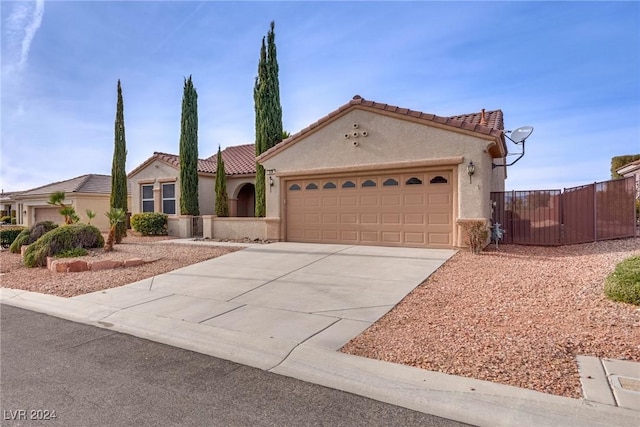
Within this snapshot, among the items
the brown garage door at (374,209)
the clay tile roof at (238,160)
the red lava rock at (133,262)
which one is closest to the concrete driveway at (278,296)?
the brown garage door at (374,209)

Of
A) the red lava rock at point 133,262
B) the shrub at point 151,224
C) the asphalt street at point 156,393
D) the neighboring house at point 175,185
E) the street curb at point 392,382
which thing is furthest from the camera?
the neighboring house at point 175,185

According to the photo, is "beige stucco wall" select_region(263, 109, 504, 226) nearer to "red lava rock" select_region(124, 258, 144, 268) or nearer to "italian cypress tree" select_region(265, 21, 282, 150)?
"italian cypress tree" select_region(265, 21, 282, 150)

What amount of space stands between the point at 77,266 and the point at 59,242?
2403mm

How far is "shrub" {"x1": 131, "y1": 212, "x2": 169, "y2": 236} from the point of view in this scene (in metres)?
19.0

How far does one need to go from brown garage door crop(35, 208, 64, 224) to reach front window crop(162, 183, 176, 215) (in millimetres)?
11738

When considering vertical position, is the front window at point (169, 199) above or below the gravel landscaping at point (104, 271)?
above

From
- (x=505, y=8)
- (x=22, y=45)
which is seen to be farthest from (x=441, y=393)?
(x=22, y=45)

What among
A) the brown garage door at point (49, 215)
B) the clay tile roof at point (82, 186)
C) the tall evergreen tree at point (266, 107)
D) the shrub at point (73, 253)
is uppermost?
the tall evergreen tree at point (266, 107)

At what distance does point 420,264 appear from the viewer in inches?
365

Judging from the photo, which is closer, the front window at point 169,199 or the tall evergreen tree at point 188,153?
the tall evergreen tree at point 188,153

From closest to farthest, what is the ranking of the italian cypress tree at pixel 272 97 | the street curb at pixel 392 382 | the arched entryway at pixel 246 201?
the street curb at pixel 392 382 → the italian cypress tree at pixel 272 97 → the arched entryway at pixel 246 201

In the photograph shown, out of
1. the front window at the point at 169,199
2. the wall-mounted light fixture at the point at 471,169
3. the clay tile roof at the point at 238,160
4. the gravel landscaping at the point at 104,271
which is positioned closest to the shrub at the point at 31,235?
the gravel landscaping at the point at 104,271

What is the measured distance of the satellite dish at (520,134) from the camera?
1257cm

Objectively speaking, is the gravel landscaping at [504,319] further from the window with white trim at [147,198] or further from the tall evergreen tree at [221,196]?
the window with white trim at [147,198]
